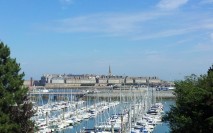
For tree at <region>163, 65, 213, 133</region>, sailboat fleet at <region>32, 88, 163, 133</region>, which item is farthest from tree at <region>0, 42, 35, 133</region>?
sailboat fleet at <region>32, 88, 163, 133</region>

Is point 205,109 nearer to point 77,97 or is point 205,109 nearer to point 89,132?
point 89,132

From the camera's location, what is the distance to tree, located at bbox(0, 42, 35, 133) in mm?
18688

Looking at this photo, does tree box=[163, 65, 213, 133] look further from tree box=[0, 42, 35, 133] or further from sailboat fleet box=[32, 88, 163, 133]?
sailboat fleet box=[32, 88, 163, 133]

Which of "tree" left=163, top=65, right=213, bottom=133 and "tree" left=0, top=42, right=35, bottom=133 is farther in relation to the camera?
"tree" left=0, top=42, right=35, bottom=133

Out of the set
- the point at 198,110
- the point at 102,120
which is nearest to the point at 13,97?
the point at 198,110

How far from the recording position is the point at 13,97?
1911 centimetres

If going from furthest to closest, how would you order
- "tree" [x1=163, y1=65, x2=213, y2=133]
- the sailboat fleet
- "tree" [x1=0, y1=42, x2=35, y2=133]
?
1. the sailboat fleet
2. "tree" [x1=0, y1=42, x2=35, y2=133]
3. "tree" [x1=163, y1=65, x2=213, y2=133]

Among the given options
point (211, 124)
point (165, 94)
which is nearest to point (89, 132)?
point (211, 124)

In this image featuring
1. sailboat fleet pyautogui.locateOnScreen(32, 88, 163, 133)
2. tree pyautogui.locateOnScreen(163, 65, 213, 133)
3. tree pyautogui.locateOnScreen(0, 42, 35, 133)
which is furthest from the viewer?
sailboat fleet pyautogui.locateOnScreen(32, 88, 163, 133)

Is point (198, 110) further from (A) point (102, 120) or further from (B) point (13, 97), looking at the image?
(A) point (102, 120)

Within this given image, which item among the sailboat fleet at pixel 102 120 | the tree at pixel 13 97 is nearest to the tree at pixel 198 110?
the tree at pixel 13 97

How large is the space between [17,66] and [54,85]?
495ft

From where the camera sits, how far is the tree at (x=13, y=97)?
61.3 ft

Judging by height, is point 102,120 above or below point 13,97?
below
